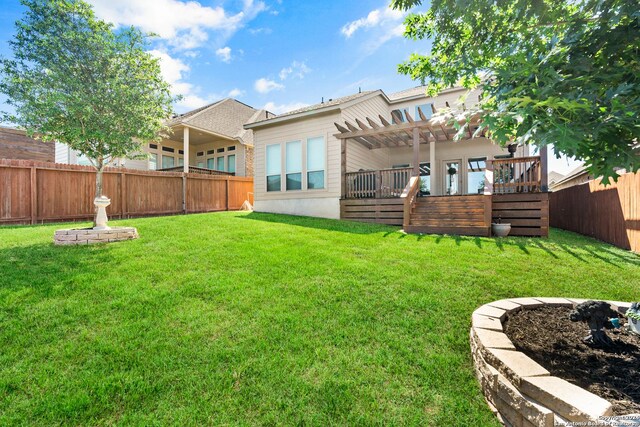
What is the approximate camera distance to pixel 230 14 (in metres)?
7.95

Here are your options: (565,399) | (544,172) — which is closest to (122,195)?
(565,399)

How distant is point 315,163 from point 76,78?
24.0 feet

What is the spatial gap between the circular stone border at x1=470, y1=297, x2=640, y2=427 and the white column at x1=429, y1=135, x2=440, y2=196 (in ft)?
34.5

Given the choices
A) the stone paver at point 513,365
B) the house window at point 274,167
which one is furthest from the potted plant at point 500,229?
the house window at point 274,167

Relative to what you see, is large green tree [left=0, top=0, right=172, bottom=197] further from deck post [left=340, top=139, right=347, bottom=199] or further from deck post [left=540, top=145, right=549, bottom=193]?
deck post [left=540, top=145, right=549, bottom=193]

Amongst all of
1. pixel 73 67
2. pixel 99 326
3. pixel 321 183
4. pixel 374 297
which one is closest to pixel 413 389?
pixel 374 297

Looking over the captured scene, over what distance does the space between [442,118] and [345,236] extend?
476cm

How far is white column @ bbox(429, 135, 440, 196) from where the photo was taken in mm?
11971

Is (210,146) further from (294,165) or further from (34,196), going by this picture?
(34,196)

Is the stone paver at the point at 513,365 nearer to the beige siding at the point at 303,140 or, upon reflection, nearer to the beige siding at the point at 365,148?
the beige siding at the point at 303,140

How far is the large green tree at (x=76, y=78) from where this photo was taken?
5578 mm

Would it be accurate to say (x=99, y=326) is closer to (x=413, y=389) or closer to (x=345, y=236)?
(x=413, y=389)

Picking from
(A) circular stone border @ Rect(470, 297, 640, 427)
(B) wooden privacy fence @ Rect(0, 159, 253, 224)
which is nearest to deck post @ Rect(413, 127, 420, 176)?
(A) circular stone border @ Rect(470, 297, 640, 427)

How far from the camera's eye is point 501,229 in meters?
7.40
